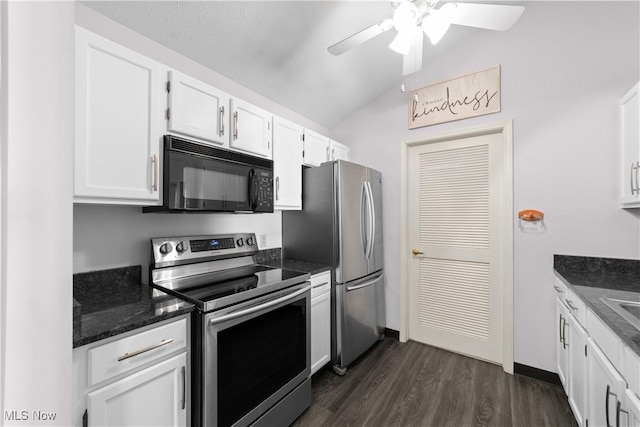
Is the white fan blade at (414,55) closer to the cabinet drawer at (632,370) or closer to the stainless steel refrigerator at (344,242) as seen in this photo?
the stainless steel refrigerator at (344,242)

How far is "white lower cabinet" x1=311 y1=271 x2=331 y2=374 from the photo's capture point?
206 centimetres

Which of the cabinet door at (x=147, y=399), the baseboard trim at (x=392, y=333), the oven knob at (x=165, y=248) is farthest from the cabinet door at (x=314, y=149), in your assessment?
the baseboard trim at (x=392, y=333)

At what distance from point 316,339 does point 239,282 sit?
32.5 inches

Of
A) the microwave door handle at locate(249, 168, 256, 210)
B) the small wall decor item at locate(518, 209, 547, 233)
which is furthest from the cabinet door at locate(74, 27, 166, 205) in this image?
the small wall decor item at locate(518, 209, 547, 233)

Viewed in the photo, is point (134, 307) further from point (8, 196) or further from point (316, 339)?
point (316, 339)

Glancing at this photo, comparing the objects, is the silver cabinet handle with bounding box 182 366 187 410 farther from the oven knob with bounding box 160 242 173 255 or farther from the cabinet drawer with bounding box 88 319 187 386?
the oven knob with bounding box 160 242 173 255

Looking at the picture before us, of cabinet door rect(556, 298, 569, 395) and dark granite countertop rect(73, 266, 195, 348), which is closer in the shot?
dark granite countertop rect(73, 266, 195, 348)

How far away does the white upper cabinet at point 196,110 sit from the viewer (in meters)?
1.53

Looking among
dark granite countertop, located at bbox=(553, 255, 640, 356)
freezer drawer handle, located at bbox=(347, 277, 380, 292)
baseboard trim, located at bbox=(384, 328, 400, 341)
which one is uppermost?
dark granite countertop, located at bbox=(553, 255, 640, 356)

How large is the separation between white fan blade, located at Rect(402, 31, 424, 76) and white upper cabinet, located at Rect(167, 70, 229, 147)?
3.96ft

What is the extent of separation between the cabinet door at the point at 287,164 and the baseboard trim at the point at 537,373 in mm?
2255

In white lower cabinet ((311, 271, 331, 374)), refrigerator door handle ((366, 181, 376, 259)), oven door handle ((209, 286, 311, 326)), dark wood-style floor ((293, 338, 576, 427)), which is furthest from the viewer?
refrigerator door handle ((366, 181, 376, 259))

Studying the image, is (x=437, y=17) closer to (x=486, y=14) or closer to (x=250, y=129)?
(x=486, y=14)

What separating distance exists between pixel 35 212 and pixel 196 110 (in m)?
1.25
